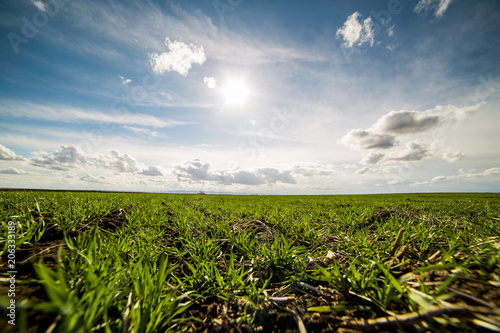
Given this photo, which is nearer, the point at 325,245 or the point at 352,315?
the point at 352,315

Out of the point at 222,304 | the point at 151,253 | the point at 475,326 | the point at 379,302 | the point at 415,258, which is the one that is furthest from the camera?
the point at 151,253

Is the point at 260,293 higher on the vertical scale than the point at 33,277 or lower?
lower

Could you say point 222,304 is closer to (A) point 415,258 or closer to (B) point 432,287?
(B) point 432,287

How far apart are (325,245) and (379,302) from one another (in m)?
1.66

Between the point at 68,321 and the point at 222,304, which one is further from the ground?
the point at 68,321

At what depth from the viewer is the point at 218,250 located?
2836 millimetres

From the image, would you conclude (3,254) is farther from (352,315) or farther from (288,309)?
(352,315)

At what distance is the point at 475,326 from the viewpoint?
0.92 m

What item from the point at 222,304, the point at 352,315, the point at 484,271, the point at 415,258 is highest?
the point at 484,271

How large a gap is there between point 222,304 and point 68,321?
41.5 inches

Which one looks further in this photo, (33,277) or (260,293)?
(260,293)

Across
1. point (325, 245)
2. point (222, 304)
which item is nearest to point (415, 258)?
point (325, 245)

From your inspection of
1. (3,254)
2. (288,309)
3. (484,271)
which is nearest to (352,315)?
(288,309)

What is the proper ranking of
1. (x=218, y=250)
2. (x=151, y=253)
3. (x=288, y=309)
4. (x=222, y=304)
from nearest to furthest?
(x=288, y=309), (x=222, y=304), (x=151, y=253), (x=218, y=250)
